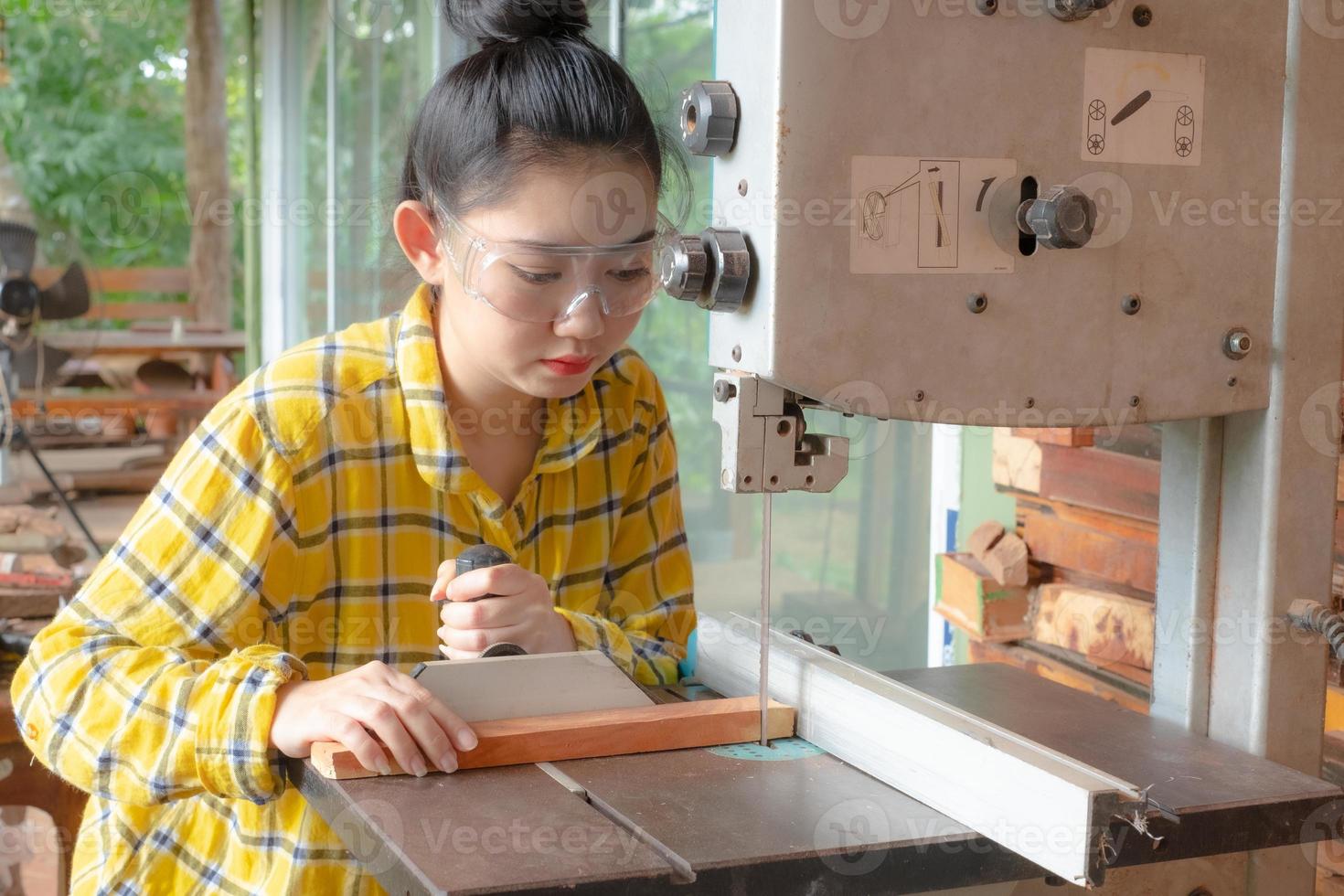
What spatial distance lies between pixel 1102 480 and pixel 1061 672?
0.35 metres

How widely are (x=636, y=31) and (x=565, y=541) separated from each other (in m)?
2.29

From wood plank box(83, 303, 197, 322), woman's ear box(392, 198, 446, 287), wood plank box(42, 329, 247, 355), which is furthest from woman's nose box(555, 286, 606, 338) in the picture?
wood plank box(83, 303, 197, 322)

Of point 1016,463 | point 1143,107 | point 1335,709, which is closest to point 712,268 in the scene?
point 1143,107

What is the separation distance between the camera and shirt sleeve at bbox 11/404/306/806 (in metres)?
1.35

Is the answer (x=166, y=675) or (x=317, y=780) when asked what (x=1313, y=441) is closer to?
(x=317, y=780)

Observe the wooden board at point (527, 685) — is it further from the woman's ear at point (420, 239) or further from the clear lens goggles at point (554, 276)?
the woman's ear at point (420, 239)

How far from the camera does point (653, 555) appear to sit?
76.9 inches

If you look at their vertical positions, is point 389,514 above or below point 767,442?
below

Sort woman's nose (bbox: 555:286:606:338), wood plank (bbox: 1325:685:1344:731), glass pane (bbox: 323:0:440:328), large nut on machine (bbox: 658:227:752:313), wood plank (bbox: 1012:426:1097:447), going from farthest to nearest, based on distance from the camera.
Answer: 1. glass pane (bbox: 323:0:440:328)
2. wood plank (bbox: 1012:426:1097:447)
3. wood plank (bbox: 1325:685:1344:731)
4. woman's nose (bbox: 555:286:606:338)
5. large nut on machine (bbox: 658:227:752:313)

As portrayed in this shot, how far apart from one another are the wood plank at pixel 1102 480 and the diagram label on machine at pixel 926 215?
96 centimetres

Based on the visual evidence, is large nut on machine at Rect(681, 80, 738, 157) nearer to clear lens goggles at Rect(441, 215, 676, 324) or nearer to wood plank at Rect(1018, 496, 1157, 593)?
clear lens goggles at Rect(441, 215, 676, 324)

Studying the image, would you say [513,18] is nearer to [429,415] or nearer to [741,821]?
[429,415]

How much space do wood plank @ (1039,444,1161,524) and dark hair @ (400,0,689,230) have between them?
92 cm

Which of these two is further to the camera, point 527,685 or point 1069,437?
point 1069,437
